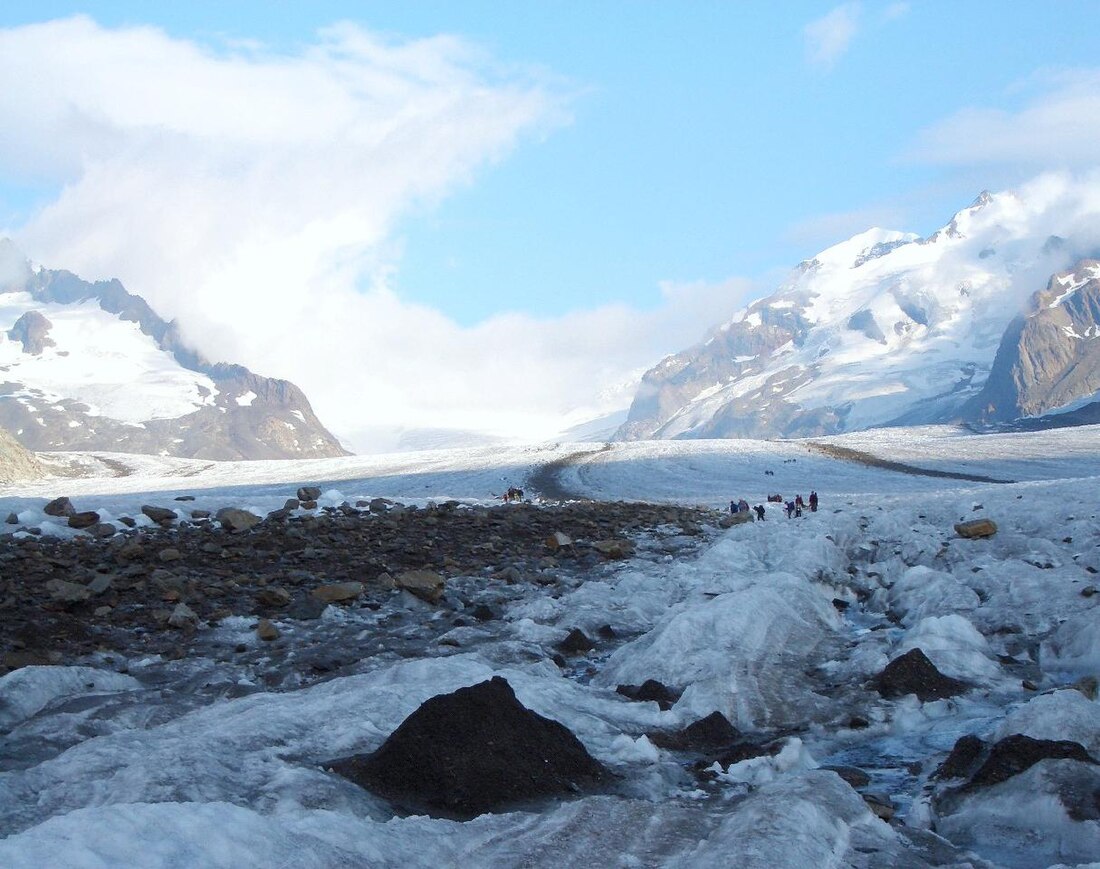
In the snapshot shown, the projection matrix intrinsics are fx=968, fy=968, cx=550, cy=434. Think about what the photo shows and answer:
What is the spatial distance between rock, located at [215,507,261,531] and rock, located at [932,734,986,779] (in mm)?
15126

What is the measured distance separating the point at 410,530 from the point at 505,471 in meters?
45.7

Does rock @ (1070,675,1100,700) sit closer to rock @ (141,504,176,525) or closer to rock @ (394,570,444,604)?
rock @ (394,570,444,604)

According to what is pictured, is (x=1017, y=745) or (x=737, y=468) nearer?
(x=1017, y=745)

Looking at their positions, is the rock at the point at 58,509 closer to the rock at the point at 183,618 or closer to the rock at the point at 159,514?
the rock at the point at 159,514

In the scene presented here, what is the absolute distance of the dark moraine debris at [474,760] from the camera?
7.31m

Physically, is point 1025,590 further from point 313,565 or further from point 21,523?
point 21,523

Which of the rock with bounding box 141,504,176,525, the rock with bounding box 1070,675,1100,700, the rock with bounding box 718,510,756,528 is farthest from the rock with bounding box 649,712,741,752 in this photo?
the rock with bounding box 718,510,756,528

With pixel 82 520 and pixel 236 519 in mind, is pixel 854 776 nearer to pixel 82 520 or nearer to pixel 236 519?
pixel 236 519

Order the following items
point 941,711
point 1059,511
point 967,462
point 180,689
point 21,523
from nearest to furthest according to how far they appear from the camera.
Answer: point 941,711 < point 180,689 < point 21,523 < point 1059,511 < point 967,462

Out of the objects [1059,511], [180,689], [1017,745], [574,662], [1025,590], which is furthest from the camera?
[1059,511]

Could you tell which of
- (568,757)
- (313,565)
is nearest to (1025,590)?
(568,757)

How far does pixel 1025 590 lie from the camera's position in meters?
14.9

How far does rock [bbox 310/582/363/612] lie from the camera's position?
1505cm

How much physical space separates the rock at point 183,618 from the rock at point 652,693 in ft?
20.6
